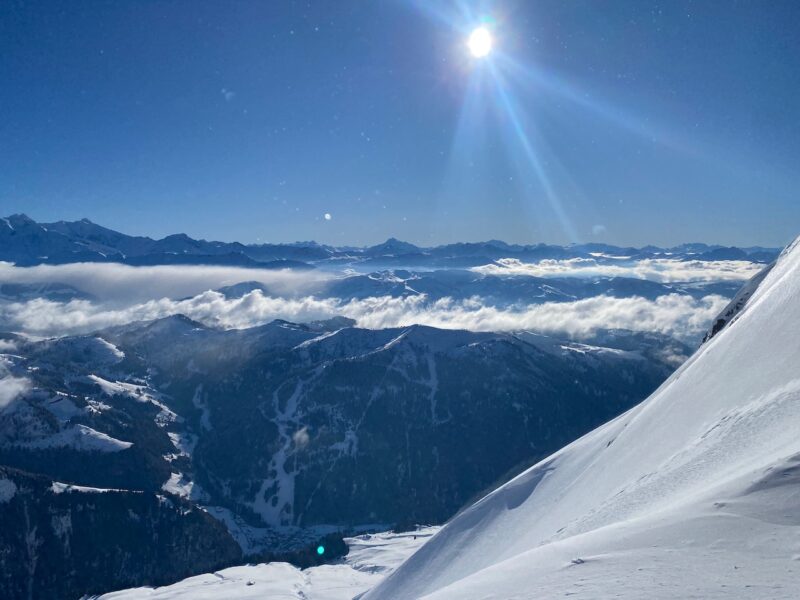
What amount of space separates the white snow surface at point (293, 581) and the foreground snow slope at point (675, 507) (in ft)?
181

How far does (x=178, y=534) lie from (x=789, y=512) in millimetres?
190395

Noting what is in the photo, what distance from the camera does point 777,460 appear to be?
20500 mm

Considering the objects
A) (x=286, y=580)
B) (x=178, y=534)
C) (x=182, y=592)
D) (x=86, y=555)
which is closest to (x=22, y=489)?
(x=86, y=555)

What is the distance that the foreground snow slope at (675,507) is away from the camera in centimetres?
1560

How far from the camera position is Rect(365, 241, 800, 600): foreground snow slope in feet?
51.2

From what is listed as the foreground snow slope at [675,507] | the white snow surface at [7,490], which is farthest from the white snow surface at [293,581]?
the white snow surface at [7,490]

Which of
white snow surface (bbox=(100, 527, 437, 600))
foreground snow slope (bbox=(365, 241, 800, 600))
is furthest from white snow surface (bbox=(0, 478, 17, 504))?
foreground snow slope (bbox=(365, 241, 800, 600))

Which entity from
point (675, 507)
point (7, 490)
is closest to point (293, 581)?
point (7, 490)

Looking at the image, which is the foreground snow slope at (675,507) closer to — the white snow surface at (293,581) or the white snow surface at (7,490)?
the white snow surface at (293,581)

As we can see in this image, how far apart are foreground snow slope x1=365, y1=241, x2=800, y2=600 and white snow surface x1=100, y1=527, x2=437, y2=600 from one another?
2175 inches

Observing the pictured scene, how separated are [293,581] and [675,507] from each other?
117 meters

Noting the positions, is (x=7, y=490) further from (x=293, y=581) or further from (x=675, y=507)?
(x=675, y=507)

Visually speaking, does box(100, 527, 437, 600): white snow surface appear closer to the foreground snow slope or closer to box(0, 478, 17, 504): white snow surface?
the foreground snow slope

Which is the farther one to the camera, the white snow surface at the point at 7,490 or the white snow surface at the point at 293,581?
the white snow surface at the point at 7,490
